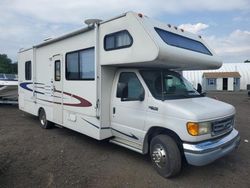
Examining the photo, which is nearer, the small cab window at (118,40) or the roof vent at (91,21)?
the small cab window at (118,40)

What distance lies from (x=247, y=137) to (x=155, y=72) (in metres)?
4.16

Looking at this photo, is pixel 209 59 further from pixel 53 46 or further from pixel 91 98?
pixel 53 46

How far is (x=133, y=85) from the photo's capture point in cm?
561

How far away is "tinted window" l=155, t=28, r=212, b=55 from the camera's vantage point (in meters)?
5.16

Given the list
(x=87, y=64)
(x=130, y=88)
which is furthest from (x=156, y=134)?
(x=87, y=64)

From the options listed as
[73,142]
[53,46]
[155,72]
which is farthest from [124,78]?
[53,46]

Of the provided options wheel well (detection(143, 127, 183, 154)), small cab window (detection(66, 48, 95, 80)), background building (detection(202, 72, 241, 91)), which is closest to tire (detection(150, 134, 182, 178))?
wheel well (detection(143, 127, 183, 154))

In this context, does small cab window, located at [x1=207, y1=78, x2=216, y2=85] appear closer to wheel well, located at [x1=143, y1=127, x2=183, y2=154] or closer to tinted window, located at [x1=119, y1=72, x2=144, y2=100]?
tinted window, located at [x1=119, y1=72, x2=144, y2=100]

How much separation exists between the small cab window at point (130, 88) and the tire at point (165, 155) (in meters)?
0.97

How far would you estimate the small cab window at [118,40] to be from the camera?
5191mm

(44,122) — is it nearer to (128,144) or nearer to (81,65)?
(81,65)

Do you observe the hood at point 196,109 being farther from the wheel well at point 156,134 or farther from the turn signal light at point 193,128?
the wheel well at point 156,134

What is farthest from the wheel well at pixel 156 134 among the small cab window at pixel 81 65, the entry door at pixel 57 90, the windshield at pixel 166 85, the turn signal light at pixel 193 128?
the entry door at pixel 57 90

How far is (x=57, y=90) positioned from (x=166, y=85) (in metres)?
3.77
